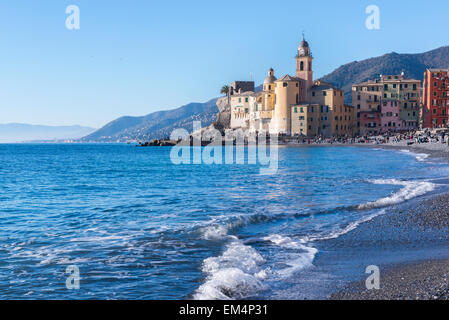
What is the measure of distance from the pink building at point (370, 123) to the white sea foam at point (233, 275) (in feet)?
349

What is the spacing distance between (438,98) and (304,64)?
3286cm

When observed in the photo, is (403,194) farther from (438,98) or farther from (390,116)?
(390,116)

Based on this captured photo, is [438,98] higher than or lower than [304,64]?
lower

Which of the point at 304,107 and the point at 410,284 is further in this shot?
the point at 304,107

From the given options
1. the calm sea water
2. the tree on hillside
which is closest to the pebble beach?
the calm sea water

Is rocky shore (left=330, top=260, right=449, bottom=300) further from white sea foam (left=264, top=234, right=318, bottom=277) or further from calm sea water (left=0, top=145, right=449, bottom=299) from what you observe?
white sea foam (left=264, top=234, right=318, bottom=277)

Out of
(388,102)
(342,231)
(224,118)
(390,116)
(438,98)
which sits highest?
(388,102)

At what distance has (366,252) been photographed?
11.4 meters

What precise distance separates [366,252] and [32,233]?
1137 cm

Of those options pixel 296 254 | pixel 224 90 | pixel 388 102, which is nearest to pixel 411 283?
pixel 296 254

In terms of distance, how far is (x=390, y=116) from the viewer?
109 meters

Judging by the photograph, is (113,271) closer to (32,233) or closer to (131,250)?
(131,250)

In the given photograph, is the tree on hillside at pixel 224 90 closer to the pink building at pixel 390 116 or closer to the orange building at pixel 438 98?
the pink building at pixel 390 116
